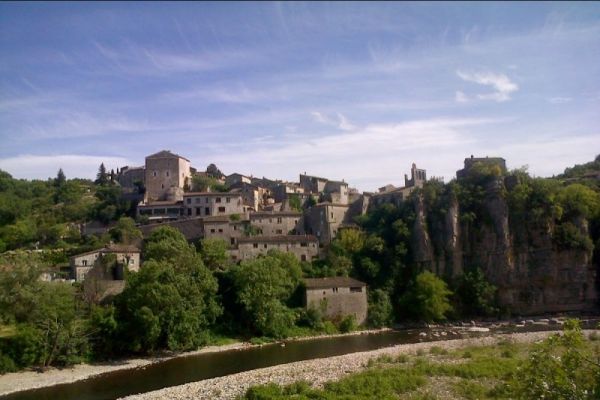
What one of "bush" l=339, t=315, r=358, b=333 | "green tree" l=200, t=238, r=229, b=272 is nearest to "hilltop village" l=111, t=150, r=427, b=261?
"green tree" l=200, t=238, r=229, b=272

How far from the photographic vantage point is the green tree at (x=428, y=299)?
43.2m

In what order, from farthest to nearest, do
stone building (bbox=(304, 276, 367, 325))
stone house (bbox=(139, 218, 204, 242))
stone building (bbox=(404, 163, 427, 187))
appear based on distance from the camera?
stone building (bbox=(404, 163, 427, 187))
stone house (bbox=(139, 218, 204, 242))
stone building (bbox=(304, 276, 367, 325))

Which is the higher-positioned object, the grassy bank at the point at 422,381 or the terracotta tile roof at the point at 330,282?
the terracotta tile roof at the point at 330,282

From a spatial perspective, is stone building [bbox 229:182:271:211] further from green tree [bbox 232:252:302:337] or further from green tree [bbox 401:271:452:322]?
green tree [bbox 401:271:452:322]

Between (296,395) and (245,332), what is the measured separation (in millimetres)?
18874

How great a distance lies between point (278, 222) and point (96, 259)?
19198 millimetres

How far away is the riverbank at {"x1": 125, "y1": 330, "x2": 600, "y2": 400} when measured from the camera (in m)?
23.2

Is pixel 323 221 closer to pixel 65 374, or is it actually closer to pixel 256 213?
pixel 256 213

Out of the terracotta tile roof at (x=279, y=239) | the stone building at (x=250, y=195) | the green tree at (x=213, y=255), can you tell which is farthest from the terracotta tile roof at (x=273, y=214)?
the green tree at (x=213, y=255)

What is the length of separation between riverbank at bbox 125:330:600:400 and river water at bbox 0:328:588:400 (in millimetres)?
2067

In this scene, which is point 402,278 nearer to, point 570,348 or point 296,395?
point 296,395

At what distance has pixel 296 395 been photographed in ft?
70.5

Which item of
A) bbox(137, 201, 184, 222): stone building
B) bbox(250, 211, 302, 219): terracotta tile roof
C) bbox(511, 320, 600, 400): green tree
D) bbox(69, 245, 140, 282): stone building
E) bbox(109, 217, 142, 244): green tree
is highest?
bbox(137, 201, 184, 222): stone building

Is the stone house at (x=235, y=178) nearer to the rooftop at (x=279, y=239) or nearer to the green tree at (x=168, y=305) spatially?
the rooftop at (x=279, y=239)
